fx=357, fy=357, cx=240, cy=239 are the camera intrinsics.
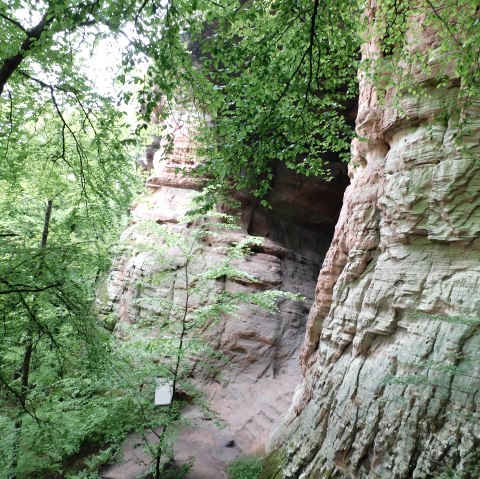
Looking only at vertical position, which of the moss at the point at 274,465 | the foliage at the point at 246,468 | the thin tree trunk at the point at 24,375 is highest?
the thin tree trunk at the point at 24,375

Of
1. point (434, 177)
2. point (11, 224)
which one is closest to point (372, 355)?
point (434, 177)

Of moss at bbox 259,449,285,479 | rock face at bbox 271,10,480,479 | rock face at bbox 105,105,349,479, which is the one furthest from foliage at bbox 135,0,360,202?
moss at bbox 259,449,285,479

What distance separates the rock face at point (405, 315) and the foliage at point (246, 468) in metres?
1.18

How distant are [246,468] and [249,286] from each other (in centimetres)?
661

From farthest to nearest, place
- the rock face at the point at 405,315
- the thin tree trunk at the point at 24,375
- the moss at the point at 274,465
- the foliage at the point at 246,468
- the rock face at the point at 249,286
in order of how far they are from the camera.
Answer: the rock face at the point at 249,286 < the foliage at the point at 246,468 < the moss at the point at 274,465 < the rock face at the point at 405,315 < the thin tree trunk at the point at 24,375

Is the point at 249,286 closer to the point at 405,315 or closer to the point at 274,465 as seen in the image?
the point at 274,465

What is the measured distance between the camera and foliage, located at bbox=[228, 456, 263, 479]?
26.6ft

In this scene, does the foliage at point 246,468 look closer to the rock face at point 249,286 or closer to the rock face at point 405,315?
the rock face at point 249,286

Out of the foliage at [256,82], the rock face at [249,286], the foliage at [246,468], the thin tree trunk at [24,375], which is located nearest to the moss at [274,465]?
the foliage at [246,468]

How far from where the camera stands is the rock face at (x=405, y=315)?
4.66m

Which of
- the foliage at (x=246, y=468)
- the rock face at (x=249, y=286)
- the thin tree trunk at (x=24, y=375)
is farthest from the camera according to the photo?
the rock face at (x=249, y=286)

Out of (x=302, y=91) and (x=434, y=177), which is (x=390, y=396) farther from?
(x=302, y=91)

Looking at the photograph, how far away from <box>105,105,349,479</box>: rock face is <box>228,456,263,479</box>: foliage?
0.39m

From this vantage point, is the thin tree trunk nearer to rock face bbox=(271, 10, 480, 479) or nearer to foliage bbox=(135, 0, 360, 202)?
foliage bbox=(135, 0, 360, 202)
